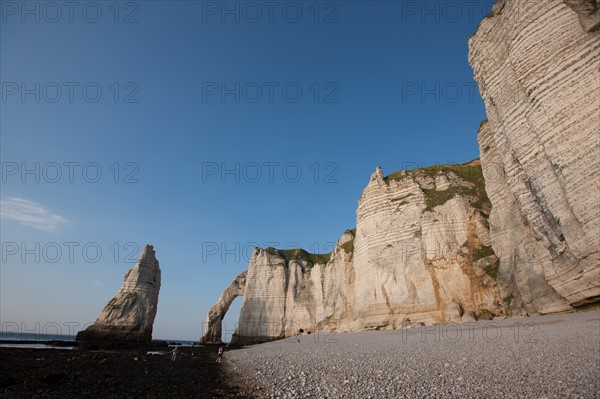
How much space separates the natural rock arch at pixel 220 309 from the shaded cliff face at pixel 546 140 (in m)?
56.7

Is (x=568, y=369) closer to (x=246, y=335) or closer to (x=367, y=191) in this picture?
(x=367, y=191)

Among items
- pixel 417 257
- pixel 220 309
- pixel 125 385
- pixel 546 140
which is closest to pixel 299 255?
pixel 220 309

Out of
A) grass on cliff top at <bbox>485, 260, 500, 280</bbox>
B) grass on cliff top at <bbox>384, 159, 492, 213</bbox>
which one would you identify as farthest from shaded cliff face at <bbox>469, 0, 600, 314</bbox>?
grass on cliff top at <bbox>384, 159, 492, 213</bbox>

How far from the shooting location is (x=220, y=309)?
72.5 metres

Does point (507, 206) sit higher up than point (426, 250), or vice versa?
point (507, 206)

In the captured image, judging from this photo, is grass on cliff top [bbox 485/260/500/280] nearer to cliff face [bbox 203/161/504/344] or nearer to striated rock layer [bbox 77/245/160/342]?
cliff face [bbox 203/161/504/344]

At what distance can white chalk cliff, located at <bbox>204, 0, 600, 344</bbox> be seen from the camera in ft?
66.7

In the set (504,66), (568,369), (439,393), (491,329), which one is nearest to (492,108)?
(504,66)

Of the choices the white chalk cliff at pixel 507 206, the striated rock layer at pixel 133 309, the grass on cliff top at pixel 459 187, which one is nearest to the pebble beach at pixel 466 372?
the white chalk cliff at pixel 507 206

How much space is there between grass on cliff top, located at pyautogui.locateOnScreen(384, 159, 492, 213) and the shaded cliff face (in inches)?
261

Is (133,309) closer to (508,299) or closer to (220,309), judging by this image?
(220,309)

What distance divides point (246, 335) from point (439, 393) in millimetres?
61699

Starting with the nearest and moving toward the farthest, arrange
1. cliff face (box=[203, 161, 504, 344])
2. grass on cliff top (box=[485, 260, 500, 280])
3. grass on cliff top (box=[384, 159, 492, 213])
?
1. grass on cliff top (box=[485, 260, 500, 280])
2. cliff face (box=[203, 161, 504, 344])
3. grass on cliff top (box=[384, 159, 492, 213])

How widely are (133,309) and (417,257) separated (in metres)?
45.7
